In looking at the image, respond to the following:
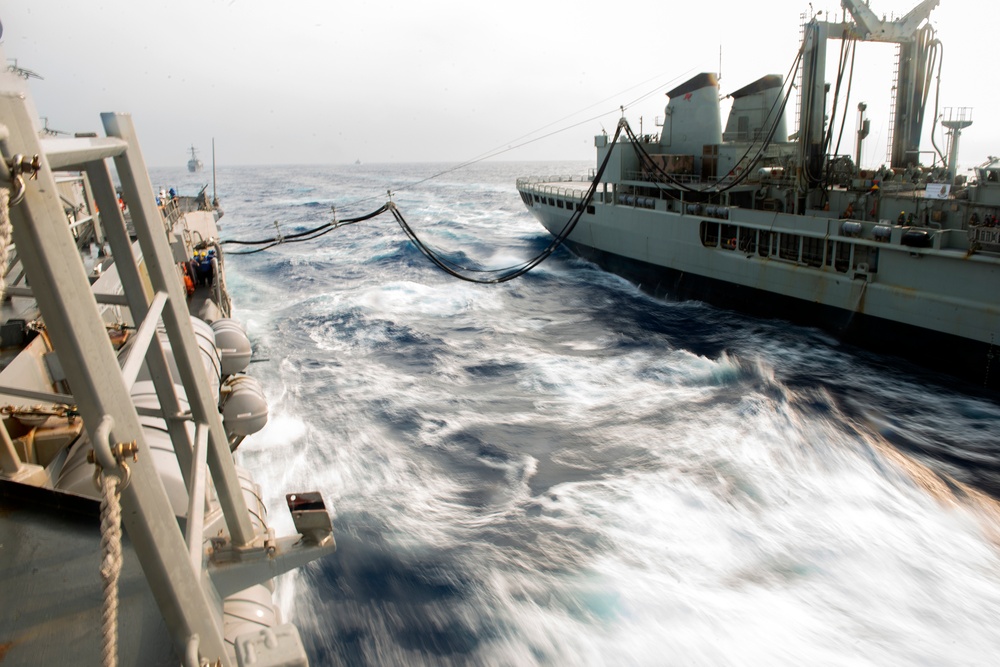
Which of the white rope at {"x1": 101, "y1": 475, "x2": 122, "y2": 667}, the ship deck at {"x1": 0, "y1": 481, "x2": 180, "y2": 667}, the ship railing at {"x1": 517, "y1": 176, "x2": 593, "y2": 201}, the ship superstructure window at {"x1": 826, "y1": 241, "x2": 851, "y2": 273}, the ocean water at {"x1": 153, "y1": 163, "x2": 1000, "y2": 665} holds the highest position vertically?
the white rope at {"x1": 101, "y1": 475, "x2": 122, "y2": 667}

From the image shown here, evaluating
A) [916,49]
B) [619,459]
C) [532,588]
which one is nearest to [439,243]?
[916,49]

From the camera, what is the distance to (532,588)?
8.44m

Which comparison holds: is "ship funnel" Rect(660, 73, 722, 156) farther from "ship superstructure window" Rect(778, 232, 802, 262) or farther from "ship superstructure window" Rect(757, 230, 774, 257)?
"ship superstructure window" Rect(778, 232, 802, 262)

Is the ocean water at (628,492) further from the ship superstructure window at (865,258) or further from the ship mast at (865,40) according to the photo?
the ship mast at (865,40)

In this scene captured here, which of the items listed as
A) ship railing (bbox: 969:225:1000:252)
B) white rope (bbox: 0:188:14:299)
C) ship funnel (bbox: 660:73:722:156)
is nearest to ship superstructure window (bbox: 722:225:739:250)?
ship funnel (bbox: 660:73:722:156)

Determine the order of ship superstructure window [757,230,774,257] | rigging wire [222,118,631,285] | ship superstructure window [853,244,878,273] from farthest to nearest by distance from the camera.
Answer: ship superstructure window [757,230,774,257] → ship superstructure window [853,244,878,273] → rigging wire [222,118,631,285]

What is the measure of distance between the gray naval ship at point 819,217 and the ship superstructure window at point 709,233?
0.07 meters

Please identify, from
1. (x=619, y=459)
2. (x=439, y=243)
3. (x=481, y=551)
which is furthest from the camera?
(x=439, y=243)

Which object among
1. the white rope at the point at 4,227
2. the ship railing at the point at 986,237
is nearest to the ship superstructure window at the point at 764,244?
the ship railing at the point at 986,237

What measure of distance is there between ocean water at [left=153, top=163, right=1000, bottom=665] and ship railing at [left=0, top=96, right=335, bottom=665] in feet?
14.9

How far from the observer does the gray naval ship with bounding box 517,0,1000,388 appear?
16516mm

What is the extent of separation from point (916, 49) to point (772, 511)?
20.3 meters

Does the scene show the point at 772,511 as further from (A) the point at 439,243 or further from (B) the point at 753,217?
(A) the point at 439,243

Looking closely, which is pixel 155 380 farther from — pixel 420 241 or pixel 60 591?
pixel 420 241
